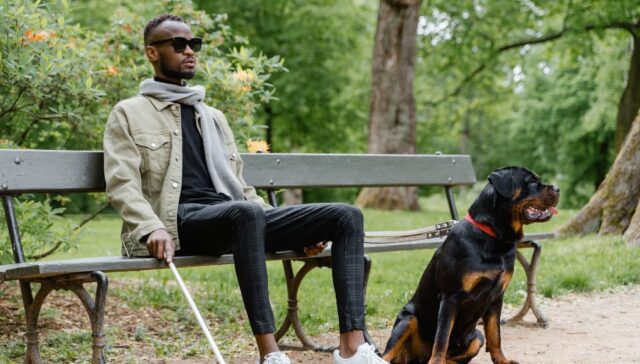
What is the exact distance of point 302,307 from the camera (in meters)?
6.59

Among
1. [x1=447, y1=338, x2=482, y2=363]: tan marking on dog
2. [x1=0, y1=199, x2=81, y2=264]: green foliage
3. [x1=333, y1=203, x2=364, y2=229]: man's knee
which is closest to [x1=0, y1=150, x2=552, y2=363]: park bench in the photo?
[x1=333, y1=203, x2=364, y2=229]: man's knee

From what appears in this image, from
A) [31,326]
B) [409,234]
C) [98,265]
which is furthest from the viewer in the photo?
[409,234]

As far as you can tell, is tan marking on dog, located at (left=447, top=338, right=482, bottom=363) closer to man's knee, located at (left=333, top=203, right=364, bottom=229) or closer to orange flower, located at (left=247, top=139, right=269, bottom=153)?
man's knee, located at (left=333, top=203, right=364, bottom=229)

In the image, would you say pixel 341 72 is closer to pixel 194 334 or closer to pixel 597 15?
pixel 597 15

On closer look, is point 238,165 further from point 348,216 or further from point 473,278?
point 473,278

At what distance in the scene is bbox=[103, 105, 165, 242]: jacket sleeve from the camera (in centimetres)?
421

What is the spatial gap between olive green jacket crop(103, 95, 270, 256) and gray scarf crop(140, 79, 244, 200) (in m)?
0.05

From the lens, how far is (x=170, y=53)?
189 inches

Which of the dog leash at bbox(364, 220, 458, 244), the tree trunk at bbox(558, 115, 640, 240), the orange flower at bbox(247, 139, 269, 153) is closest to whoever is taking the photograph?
the dog leash at bbox(364, 220, 458, 244)

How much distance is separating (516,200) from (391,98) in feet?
38.9

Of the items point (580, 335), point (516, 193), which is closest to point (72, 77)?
point (516, 193)

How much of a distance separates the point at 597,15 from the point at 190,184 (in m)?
16.0

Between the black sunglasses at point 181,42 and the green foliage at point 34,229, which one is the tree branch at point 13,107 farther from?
the black sunglasses at point 181,42

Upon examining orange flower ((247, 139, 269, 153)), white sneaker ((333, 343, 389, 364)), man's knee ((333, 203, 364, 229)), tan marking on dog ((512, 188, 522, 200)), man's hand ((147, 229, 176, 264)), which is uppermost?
tan marking on dog ((512, 188, 522, 200))
